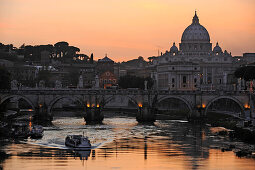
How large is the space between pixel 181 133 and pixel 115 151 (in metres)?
17.6

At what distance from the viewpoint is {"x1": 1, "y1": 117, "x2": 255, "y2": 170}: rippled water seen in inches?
Result: 2576

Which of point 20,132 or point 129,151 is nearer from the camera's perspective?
point 129,151

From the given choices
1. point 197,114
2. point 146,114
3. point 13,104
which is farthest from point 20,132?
point 13,104

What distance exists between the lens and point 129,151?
242 feet

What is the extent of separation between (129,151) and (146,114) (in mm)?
34653

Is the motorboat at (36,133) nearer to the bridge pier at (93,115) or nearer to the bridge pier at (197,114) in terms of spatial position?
the bridge pier at (93,115)

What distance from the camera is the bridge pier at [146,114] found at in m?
107

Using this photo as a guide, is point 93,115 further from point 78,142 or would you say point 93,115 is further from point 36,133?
point 78,142

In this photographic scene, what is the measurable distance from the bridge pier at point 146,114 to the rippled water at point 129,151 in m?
11.7

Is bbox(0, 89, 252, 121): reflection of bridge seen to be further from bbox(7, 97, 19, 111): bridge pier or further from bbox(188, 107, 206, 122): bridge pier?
bbox(7, 97, 19, 111): bridge pier

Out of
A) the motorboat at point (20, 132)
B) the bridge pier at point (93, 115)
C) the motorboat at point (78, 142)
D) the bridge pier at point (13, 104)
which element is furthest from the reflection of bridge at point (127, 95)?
the motorboat at point (78, 142)

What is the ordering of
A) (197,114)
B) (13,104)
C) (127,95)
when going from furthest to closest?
1. (13,104)
2. (127,95)
3. (197,114)

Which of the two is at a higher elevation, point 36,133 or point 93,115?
point 93,115

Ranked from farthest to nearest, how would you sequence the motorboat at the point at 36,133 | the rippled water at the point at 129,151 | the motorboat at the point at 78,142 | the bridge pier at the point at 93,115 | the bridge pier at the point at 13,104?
1. the bridge pier at the point at 13,104
2. the bridge pier at the point at 93,115
3. the motorboat at the point at 36,133
4. the motorboat at the point at 78,142
5. the rippled water at the point at 129,151
